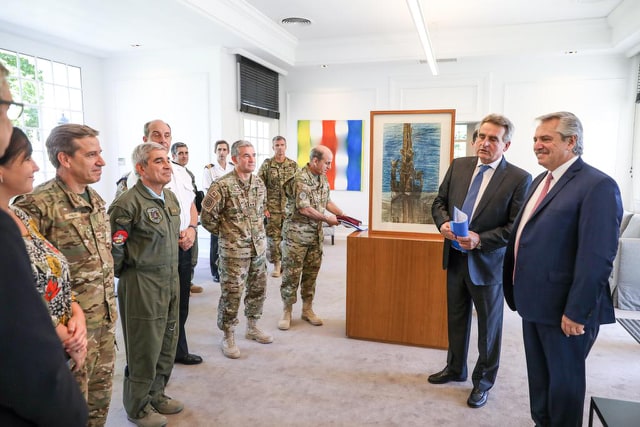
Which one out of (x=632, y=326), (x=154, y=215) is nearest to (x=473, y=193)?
(x=154, y=215)

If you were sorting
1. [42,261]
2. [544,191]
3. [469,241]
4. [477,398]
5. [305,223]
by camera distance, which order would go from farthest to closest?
1. [305,223]
2. [477,398]
3. [469,241]
4. [544,191]
5. [42,261]

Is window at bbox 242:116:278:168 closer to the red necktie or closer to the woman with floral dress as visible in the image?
the red necktie

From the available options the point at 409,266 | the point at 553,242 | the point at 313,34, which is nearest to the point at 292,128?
the point at 313,34

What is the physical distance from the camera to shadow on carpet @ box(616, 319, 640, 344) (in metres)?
3.77

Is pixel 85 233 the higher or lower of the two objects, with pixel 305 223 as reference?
higher

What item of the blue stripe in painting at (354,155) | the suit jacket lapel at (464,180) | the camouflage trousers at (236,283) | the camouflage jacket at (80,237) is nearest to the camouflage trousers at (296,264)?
the camouflage trousers at (236,283)

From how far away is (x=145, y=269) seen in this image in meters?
2.21

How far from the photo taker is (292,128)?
A: 8672 mm

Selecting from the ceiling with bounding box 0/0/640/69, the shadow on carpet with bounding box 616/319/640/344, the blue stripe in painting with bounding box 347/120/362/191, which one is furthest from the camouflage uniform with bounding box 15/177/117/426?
the blue stripe in painting with bounding box 347/120/362/191

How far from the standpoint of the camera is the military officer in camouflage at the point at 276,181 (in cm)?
558

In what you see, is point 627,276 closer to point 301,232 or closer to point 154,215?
point 301,232

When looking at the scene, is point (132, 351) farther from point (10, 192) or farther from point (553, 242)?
point (553, 242)

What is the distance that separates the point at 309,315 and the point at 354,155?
16.2ft

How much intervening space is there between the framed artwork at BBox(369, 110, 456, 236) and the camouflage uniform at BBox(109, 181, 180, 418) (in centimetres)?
182
